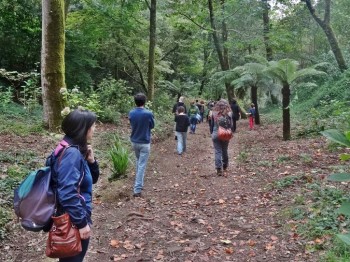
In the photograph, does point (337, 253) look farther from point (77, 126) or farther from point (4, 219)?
point (4, 219)

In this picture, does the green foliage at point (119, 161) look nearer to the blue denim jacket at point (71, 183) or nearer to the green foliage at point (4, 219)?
the green foliage at point (4, 219)

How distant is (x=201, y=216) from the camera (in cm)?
606

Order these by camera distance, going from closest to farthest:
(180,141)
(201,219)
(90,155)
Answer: (90,155) → (201,219) → (180,141)

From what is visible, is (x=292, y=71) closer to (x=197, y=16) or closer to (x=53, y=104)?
(x=53, y=104)

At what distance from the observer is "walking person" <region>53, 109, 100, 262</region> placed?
9.39 ft

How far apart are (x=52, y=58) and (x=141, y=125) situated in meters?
3.80

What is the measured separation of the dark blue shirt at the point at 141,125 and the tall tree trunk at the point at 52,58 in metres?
3.32

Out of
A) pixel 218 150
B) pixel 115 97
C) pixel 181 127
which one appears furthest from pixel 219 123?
pixel 115 97

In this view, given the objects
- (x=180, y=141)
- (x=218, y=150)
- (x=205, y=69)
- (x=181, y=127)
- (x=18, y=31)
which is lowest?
(x=180, y=141)

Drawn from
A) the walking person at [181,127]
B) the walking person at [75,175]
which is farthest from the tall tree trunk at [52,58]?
the walking person at [75,175]

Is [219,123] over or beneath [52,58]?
beneath

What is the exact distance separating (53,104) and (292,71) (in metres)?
7.26

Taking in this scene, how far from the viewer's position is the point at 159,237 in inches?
207

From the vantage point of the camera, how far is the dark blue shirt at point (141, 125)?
7.14 metres
